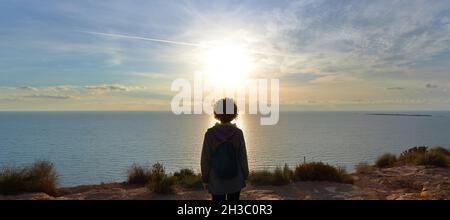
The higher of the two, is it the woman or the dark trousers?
the woman

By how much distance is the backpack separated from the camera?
475 centimetres

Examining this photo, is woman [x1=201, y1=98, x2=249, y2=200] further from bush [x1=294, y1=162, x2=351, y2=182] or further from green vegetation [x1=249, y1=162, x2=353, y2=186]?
bush [x1=294, y1=162, x2=351, y2=182]

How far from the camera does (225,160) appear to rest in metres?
4.77

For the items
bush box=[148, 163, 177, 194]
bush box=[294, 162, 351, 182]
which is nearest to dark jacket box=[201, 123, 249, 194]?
bush box=[148, 163, 177, 194]

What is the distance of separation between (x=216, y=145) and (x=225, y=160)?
22 cm

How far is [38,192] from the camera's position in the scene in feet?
38.3

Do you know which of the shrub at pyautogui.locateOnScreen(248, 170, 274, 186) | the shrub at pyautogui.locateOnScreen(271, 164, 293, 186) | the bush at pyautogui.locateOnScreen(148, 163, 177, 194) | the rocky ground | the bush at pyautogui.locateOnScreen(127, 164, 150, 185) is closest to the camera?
the rocky ground

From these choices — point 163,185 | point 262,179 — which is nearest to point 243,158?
point 163,185

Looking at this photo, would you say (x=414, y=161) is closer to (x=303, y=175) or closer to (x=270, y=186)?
(x=303, y=175)

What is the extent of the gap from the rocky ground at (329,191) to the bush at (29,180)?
0.45 metres
